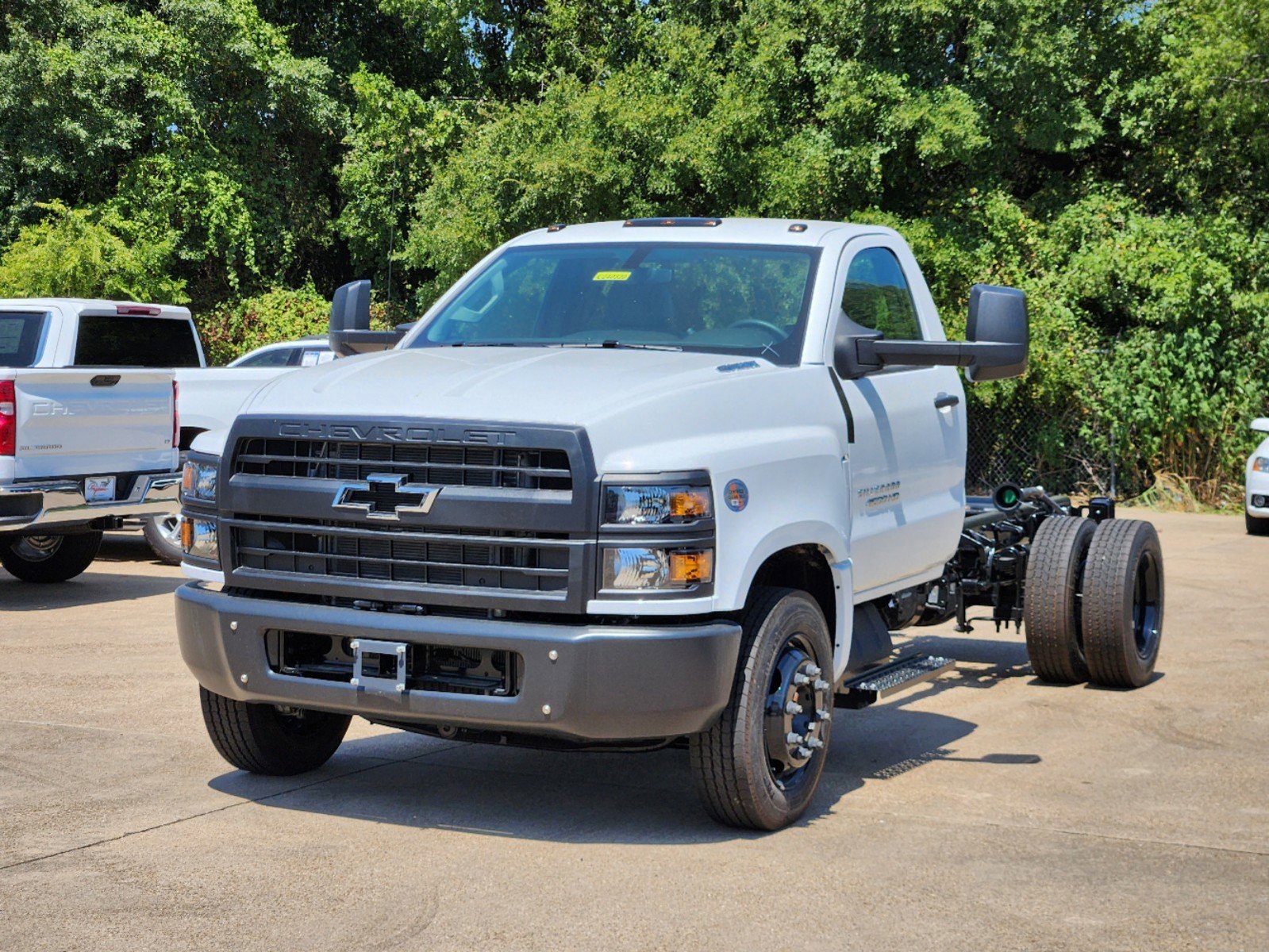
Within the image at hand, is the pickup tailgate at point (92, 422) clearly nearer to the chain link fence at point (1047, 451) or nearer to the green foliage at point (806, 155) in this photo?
the green foliage at point (806, 155)

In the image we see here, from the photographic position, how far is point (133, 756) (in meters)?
6.90

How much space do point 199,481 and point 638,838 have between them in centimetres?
206

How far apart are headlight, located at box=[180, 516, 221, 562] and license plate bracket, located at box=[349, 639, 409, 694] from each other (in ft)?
2.40

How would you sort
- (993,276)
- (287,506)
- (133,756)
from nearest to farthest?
(287,506)
(133,756)
(993,276)

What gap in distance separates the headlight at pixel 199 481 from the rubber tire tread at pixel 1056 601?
4.59m

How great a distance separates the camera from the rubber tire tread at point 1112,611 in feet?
28.1

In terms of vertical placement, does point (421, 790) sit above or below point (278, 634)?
below

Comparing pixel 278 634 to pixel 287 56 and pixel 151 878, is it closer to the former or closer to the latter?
pixel 151 878

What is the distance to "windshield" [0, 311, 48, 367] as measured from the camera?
41.5 feet

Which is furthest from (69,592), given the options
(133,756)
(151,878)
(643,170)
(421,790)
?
(643,170)

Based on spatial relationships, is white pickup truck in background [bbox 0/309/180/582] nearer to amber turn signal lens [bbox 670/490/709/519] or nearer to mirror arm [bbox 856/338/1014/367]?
mirror arm [bbox 856/338/1014/367]

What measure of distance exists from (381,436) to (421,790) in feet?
5.53

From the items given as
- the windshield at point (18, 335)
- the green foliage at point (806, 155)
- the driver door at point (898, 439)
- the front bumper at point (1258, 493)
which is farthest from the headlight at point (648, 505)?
the green foliage at point (806, 155)

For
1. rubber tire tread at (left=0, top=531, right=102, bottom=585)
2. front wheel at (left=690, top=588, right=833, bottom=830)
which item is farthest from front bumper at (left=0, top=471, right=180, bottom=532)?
front wheel at (left=690, top=588, right=833, bottom=830)
